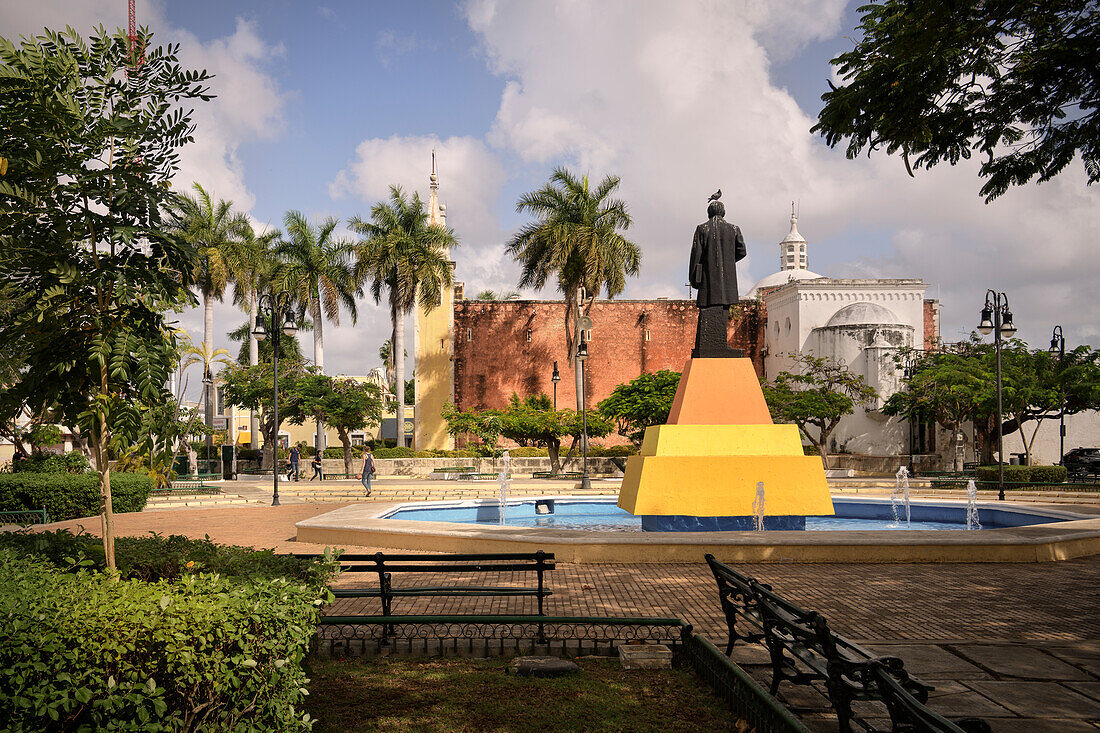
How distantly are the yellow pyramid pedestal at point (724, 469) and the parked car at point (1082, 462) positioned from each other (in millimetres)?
19888

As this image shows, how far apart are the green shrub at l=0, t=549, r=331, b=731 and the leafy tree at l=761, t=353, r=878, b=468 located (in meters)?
29.5

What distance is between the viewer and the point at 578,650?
6.04 metres

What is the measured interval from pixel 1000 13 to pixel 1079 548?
8.04m

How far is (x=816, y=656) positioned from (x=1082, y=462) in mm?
33840

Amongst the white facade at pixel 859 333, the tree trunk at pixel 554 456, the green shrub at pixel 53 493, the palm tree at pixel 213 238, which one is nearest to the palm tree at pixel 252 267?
the palm tree at pixel 213 238

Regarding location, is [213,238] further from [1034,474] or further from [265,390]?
[1034,474]

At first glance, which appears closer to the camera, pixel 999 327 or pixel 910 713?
pixel 910 713

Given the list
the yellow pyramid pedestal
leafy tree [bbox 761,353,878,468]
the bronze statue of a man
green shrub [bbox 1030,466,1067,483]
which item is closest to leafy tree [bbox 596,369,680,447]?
leafy tree [bbox 761,353,878,468]

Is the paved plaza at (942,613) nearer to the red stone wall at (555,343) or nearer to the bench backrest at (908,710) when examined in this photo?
the bench backrest at (908,710)

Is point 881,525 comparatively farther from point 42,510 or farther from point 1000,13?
point 42,510

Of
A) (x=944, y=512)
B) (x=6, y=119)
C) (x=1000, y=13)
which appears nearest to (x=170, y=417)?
(x=6, y=119)

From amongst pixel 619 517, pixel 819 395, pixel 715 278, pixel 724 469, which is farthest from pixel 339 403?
pixel 724 469

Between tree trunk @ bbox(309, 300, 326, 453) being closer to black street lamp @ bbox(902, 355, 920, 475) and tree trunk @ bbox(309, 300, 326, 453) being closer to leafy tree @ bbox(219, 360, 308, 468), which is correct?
leafy tree @ bbox(219, 360, 308, 468)

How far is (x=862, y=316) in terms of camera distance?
1537 inches
